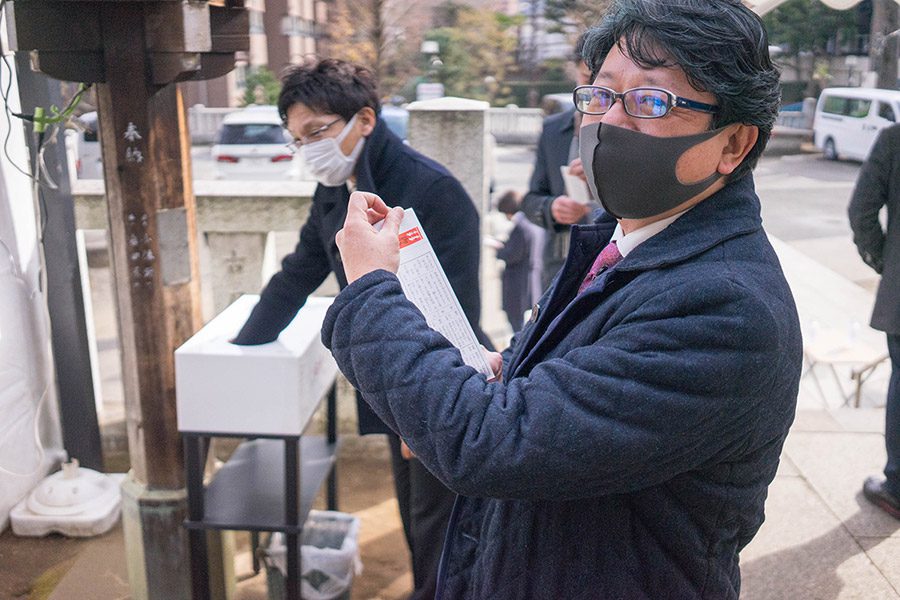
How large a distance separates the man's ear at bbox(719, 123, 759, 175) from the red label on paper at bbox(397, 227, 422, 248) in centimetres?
59

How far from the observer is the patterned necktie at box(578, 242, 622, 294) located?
4.42 feet

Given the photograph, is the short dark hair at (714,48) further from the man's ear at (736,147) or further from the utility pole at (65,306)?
the utility pole at (65,306)

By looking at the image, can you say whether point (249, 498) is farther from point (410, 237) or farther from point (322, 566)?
point (410, 237)

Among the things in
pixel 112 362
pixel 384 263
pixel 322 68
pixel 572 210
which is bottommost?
pixel 112 362

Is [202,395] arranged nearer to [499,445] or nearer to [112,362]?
[499,445]

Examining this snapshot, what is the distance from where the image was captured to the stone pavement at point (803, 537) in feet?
9.81

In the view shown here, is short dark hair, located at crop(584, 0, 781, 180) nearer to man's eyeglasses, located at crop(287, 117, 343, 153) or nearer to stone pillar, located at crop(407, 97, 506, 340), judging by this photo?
man's eyeglasses, located at crop(287, 117, 343, 153)

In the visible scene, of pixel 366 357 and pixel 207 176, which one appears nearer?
pixel 366 357

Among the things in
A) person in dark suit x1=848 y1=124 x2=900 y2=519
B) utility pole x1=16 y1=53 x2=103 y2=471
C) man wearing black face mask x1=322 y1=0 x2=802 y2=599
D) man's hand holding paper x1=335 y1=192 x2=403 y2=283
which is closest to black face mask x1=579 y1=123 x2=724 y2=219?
man wearing black face mask x1=322 y1=0 x2=802 y2=599

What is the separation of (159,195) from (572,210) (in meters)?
1.67

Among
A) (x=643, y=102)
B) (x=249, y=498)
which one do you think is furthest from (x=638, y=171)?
(x=249, y=498)

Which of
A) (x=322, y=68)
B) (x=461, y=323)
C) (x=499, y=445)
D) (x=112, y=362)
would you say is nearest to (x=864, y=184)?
(x=322, y=68)

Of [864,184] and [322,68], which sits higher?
[322,68]

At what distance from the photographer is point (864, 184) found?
3.45m
